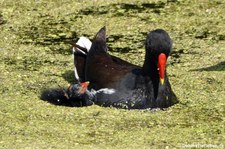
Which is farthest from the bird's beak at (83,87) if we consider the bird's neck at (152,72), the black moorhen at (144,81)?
the bird's neck at (152,72)

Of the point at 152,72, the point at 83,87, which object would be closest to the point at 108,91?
the point at 83,87

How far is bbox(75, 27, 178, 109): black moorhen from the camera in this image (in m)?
7.07

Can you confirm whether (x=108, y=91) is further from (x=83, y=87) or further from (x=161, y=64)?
(x=161, y=64)

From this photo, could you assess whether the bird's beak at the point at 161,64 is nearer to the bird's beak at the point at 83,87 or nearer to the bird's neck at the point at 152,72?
the bird's neck at the point at 152,72

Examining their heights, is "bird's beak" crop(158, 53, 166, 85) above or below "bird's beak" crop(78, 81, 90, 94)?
above

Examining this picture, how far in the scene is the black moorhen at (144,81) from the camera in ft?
23.2

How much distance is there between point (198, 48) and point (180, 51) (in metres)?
0.21

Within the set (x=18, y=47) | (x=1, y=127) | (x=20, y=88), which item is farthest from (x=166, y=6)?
(x=1, y=127)

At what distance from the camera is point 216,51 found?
355 inches

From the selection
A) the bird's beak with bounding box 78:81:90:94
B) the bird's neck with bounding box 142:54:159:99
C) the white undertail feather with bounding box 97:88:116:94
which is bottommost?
the bird's beak with bounding box 78:81:90:94

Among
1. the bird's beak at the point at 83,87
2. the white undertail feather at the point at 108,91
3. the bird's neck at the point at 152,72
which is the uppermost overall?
the bird's neck at the point at 152,72

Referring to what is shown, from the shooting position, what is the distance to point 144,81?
7223 mm

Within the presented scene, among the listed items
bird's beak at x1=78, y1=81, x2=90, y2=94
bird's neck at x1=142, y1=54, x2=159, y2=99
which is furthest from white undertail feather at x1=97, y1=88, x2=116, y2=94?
bird's neck at x1=142, y1=54, x2=159, y2=99

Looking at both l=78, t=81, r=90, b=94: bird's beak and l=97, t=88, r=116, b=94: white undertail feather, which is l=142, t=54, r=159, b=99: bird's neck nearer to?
l=97, t=88, r=116, b=94: white undertail feather
